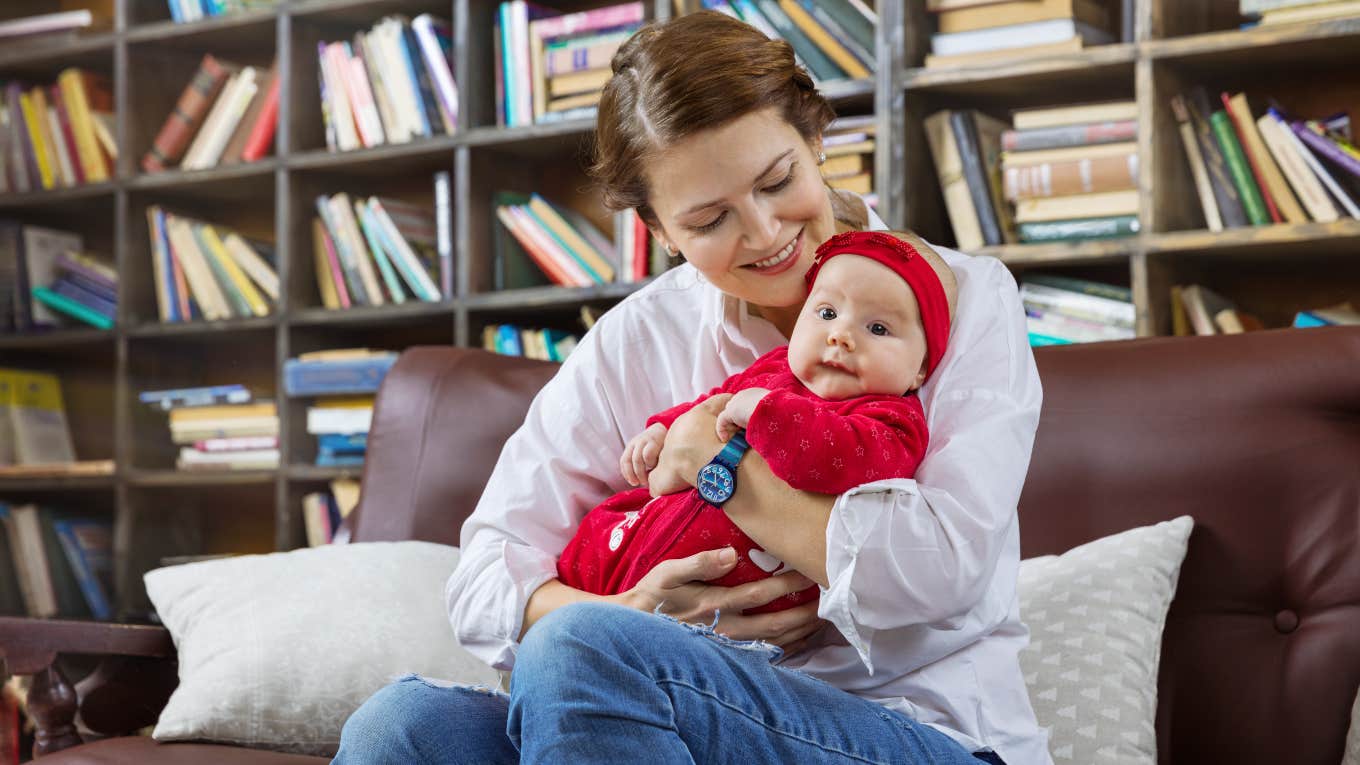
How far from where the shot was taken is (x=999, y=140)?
2670mm

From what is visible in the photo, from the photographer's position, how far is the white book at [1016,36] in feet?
8.13

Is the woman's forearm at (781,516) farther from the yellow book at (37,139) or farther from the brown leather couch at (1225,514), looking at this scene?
the yellow book at (37,139)

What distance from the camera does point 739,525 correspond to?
1268 millimetres

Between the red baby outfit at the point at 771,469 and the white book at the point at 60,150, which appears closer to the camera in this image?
the red baby outfit at the point at 771,469

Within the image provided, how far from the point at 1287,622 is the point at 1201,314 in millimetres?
959

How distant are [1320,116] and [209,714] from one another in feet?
7.23

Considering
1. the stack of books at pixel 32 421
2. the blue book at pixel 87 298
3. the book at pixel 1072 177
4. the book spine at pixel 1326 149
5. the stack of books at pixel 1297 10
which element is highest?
the stack of books at pixel 1297 10

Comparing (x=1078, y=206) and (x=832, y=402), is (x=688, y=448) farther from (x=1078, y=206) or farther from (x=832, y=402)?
(x=1078, y=206)

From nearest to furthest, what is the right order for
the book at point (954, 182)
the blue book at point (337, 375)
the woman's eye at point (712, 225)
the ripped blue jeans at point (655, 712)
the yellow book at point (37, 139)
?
the ripped blue jeans at point (655, 712)
the woman's eye at point (712, 225)
the book at point (954, 182)
the blue book at point (337, 375)
the yellow book at point (37, 139)

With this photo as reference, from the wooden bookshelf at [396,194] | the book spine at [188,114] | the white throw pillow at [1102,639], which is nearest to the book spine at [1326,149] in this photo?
the wooden bookshelf at [396,194]

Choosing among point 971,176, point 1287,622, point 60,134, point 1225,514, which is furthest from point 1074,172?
point 60,134

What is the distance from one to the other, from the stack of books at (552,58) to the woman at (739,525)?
1379 millimetres

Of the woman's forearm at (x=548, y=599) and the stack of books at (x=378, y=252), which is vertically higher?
the stack of books at (x=378, y=252)

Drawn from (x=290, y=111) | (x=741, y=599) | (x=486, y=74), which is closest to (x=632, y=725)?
(x=741, y=599)
